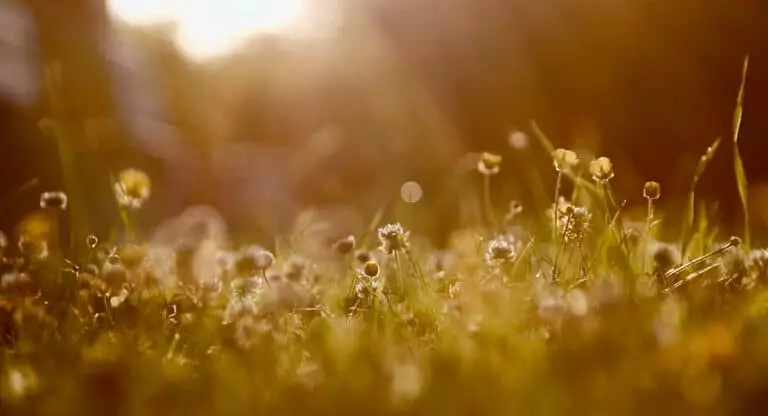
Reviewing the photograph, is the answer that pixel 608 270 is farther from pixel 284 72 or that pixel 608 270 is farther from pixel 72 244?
pixel 284 72

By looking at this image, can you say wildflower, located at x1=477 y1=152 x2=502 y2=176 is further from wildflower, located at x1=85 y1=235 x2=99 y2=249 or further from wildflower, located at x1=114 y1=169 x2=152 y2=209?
wildflower, located at x1=85 y1=235 x2=99 y2=249

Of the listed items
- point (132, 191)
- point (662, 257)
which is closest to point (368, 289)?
point (662, 257)

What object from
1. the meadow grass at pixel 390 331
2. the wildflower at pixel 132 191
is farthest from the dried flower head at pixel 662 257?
the wildflower at pixel 132 191

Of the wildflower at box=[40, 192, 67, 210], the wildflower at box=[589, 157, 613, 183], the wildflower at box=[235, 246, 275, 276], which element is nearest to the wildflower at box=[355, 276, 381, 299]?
the wildflower at box=[235, 246, 275, 276]

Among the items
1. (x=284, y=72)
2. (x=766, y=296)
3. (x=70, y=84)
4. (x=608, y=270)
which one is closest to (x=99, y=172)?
(x=70, y=84)

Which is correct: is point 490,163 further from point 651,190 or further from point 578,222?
point 651,190
